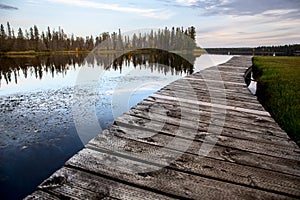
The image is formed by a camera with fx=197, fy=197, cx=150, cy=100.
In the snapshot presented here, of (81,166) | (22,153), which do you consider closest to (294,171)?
(81,166)

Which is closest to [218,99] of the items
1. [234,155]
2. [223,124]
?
[223,124]

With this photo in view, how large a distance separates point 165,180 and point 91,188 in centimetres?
51

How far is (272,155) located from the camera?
1820 millimetres

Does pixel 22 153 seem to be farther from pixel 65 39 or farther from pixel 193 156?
pixel 65 39

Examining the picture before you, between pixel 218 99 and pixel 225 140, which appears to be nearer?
pixel 225 140

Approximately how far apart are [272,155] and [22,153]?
16.2ft

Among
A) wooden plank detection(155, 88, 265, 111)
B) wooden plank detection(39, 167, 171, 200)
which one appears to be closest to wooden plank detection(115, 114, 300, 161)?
wooden plank detection(39, 167, 171, 200)

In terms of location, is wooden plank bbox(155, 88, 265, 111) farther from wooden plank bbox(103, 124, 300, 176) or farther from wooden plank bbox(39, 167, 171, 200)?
wooden plank bbox(39, 167, 171, 200)

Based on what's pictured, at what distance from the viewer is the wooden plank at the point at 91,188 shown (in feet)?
4.09

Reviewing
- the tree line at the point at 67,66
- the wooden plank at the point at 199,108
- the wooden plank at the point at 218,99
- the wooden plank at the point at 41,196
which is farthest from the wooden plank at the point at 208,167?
the tree line at the point at 67,66

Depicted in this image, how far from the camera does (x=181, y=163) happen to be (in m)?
1.65

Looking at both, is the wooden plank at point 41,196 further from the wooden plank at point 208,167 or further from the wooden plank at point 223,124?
the wooden plank at point 223,124

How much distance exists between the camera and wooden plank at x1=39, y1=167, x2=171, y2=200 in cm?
125

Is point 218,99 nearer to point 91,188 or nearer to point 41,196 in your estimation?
point 91,188
